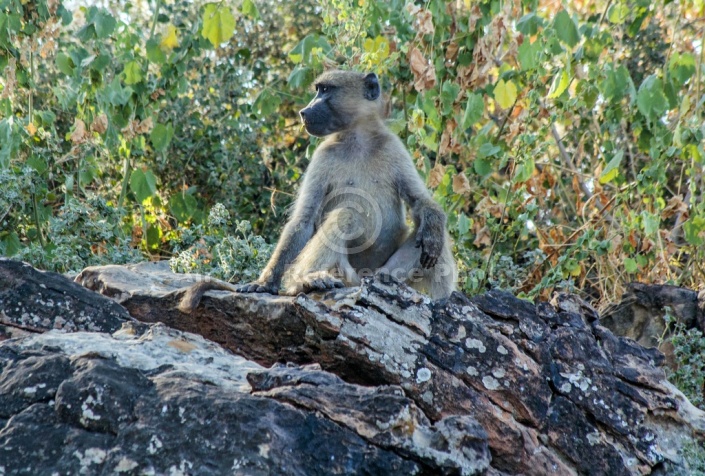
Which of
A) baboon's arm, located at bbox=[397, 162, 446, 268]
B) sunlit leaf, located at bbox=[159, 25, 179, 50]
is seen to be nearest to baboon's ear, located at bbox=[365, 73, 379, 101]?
baboon's arm, located at bbox=[397, 162, 446, 268]

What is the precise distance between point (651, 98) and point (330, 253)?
2.08 meters

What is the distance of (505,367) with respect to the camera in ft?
10.2

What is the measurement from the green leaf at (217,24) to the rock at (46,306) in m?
1.79

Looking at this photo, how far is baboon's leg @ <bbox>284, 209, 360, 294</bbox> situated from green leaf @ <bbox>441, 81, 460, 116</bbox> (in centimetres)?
135

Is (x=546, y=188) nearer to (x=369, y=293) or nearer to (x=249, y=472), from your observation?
(x=369, y=293)

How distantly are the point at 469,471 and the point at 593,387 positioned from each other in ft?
3.20

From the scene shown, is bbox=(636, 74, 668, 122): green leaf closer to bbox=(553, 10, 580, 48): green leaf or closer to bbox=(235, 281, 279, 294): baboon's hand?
bbox=(553, 10, 580, 48): green leaf

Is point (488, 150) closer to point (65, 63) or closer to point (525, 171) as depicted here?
point (525, 171)

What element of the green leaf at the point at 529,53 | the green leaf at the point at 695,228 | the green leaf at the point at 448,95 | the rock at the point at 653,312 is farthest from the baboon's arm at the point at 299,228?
the green leaf at the point at 695,228

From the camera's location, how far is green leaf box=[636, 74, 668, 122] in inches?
187

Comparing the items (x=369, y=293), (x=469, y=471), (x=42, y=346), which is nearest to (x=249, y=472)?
(x=469, y=471)

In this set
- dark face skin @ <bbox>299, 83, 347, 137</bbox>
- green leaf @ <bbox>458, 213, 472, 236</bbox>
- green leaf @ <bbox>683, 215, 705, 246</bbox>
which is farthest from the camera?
green leaf @ <bbox>458, 213, 472, 236</bbox>

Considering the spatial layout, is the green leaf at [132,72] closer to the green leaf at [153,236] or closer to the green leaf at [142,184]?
the green leaf at [142,184]

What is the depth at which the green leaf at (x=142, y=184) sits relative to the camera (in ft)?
18.6
